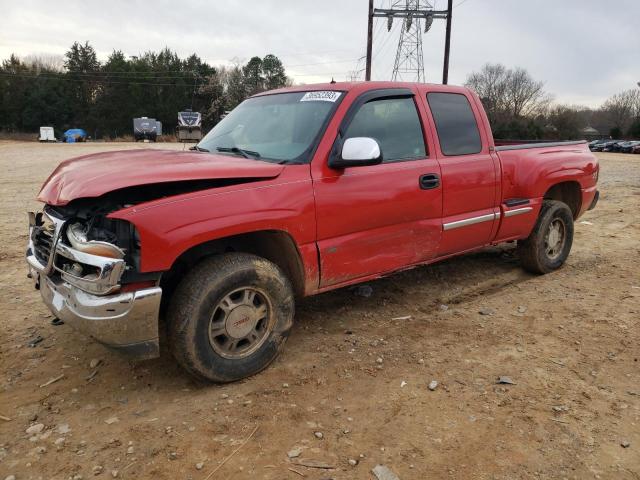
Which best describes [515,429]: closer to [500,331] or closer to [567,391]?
[567,391]

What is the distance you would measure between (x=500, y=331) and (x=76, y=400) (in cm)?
309

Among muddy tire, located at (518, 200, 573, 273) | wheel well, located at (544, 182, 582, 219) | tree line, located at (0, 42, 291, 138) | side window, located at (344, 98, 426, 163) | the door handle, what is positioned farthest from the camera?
tree line, located at (0, 42, 291, 138)

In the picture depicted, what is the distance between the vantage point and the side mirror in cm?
329

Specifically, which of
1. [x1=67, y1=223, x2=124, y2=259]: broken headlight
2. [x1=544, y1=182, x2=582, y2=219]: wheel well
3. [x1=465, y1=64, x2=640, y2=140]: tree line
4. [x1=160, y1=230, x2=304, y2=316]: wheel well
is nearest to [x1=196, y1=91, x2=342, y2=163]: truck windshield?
[x1=160, y1=230, x2=304, y2=316]: wheel well

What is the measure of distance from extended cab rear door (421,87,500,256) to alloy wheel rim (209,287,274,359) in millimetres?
1767

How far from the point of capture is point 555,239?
5574 mm

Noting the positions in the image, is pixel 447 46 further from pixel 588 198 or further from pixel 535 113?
pixel 535 113

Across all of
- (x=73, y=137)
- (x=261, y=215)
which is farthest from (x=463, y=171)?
(x=73, y=137)

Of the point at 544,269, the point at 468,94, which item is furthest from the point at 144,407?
the point at 544,269

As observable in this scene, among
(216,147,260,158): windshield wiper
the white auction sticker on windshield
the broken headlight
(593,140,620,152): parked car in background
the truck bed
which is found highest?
(593,140,620,152): parked car in background

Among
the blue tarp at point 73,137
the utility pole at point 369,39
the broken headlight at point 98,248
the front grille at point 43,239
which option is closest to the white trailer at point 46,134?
the blue tarp at point 73,137

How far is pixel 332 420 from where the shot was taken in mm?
2799

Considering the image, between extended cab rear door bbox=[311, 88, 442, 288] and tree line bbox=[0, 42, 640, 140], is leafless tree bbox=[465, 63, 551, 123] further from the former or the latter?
extended cab rear door bbox=[311, 88, 442, 288]

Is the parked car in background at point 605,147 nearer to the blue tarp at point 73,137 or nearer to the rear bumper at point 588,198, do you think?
the rear bumper at point 588,198
